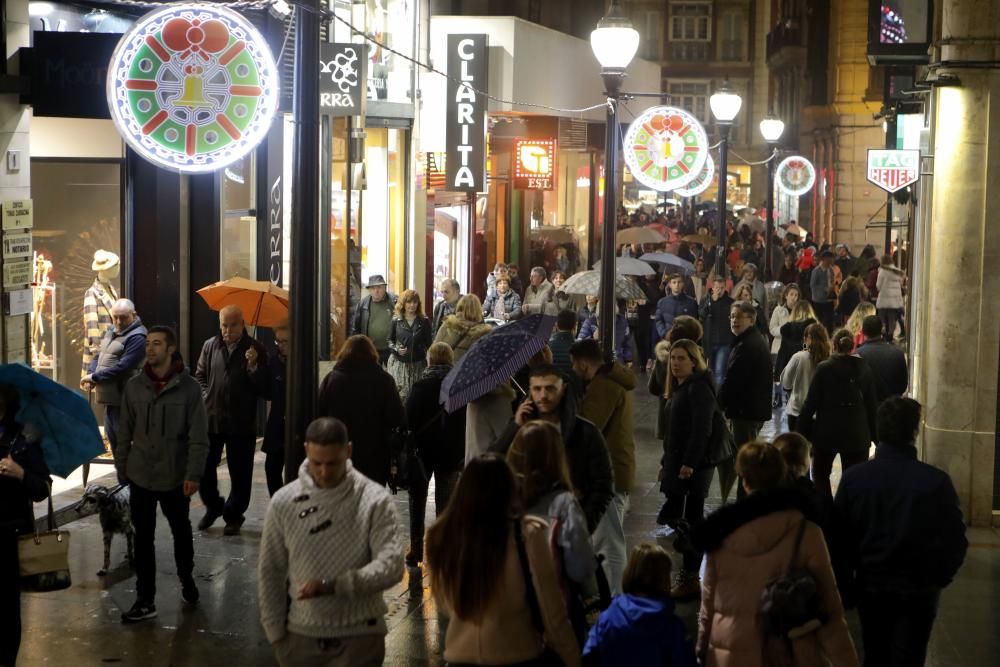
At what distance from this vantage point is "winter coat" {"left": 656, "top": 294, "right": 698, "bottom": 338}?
20.2 meters

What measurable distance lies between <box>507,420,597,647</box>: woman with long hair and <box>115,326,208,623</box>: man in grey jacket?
11.7ft

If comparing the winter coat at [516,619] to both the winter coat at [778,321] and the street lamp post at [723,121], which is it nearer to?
the winter coat at [778,321]

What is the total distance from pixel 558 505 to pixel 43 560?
308 cm

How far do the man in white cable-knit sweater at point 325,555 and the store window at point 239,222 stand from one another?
32.2 ft

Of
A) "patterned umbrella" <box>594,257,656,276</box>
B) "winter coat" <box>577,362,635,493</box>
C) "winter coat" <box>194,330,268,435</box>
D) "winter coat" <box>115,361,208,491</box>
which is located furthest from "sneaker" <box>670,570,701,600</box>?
"patterned umbrella" <box>594,257,656,276</box>

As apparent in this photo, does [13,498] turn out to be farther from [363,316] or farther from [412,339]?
[363,316]

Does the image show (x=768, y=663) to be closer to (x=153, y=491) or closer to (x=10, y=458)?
(x=10, y=458)

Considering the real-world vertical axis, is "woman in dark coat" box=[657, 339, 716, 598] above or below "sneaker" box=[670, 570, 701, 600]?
above

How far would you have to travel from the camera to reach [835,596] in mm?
6250

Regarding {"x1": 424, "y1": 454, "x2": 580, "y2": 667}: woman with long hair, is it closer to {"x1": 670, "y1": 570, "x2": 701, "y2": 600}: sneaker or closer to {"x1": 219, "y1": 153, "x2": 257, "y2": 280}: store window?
{"x1": 670, "y1": 570, "x2": 701, "y2": 600}: sneaker

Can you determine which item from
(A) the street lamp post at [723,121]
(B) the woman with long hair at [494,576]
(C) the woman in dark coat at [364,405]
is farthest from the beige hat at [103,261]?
(A) the street lamp post at [723,121]

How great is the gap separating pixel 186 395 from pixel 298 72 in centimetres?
227

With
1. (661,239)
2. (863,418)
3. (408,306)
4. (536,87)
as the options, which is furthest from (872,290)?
(863,418)

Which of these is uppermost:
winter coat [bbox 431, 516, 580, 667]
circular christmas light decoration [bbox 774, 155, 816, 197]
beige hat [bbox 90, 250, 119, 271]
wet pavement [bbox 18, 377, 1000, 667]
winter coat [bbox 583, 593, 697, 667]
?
circular christmas light decoration [bbox 774, 155, 816, 197]
